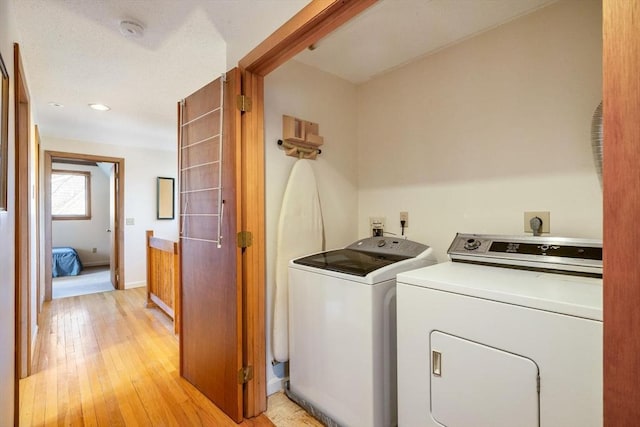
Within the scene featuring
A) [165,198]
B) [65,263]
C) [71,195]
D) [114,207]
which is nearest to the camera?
[114,207]

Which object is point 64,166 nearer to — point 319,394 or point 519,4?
point 319,394

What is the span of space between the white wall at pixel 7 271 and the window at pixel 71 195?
5784 mm

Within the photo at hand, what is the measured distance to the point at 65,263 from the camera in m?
5.40

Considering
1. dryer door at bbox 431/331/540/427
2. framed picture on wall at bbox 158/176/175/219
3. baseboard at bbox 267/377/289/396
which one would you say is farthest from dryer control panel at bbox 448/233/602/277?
framed picture on wall at bbox 158/176/175/219

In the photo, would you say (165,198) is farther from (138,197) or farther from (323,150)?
(323,150)

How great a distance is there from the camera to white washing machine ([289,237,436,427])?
1.42 m

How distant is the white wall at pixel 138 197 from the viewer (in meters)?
4.53

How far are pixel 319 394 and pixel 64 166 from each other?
6986 mm

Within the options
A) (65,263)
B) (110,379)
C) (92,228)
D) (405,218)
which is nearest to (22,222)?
(110,379)

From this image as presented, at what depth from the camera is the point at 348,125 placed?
243 centimetres

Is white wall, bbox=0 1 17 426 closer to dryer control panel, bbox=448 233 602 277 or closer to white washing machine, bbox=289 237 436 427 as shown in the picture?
white washing machine, bbox=289 237 436 427

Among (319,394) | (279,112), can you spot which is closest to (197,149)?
(279,112)

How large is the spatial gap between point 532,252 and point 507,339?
548mm

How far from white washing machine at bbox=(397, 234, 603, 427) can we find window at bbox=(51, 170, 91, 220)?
729 centimetres
